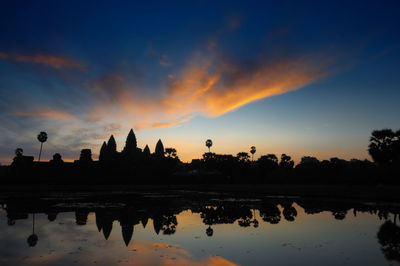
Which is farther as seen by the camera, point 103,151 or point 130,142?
point 103,151

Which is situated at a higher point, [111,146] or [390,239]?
[111,146]

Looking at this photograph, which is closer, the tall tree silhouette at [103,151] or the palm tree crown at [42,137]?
the palm tree crown at [42,137]

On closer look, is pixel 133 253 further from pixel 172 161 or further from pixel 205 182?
pixel 172 161

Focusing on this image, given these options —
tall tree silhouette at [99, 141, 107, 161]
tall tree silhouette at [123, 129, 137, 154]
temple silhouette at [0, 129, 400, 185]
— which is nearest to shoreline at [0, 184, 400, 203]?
temple silhouette at [0, 129, 400, 185]

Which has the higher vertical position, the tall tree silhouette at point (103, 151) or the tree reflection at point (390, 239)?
the tall tree silhouette at point (103, 151)

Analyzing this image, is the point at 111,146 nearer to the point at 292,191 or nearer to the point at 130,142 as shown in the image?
the point at 130,142

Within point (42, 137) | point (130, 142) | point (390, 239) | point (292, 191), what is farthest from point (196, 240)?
point (130, 142)

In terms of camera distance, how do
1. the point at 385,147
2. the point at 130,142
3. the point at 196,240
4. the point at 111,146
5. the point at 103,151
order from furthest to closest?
1. the point at 103,151
2. the point at 130,142
3. the point at 111,146
4. the point at 385,147
5. the point at 196,240


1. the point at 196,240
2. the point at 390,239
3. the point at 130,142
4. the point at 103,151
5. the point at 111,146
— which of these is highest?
the point at 130,142

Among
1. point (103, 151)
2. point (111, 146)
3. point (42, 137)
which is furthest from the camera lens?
point (103, 151)

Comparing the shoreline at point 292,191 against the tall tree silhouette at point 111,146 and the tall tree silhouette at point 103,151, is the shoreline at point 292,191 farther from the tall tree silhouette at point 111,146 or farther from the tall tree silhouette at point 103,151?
the tall tree silhouette at point 103,151

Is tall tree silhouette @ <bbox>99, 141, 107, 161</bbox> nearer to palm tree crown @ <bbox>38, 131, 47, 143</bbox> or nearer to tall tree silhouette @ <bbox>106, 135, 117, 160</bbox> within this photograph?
tall tree silhouette @ <bbox>106, 135, 117, 160</bbox>

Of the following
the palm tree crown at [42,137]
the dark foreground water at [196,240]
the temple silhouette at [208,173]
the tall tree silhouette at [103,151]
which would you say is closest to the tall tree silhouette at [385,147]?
the temple silhouette at [208,173]

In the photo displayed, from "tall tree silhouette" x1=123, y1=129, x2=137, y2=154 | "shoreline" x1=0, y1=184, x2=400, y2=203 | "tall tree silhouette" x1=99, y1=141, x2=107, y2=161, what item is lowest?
"shoreline" x1=0, y1=184, x2=400, y2=203
